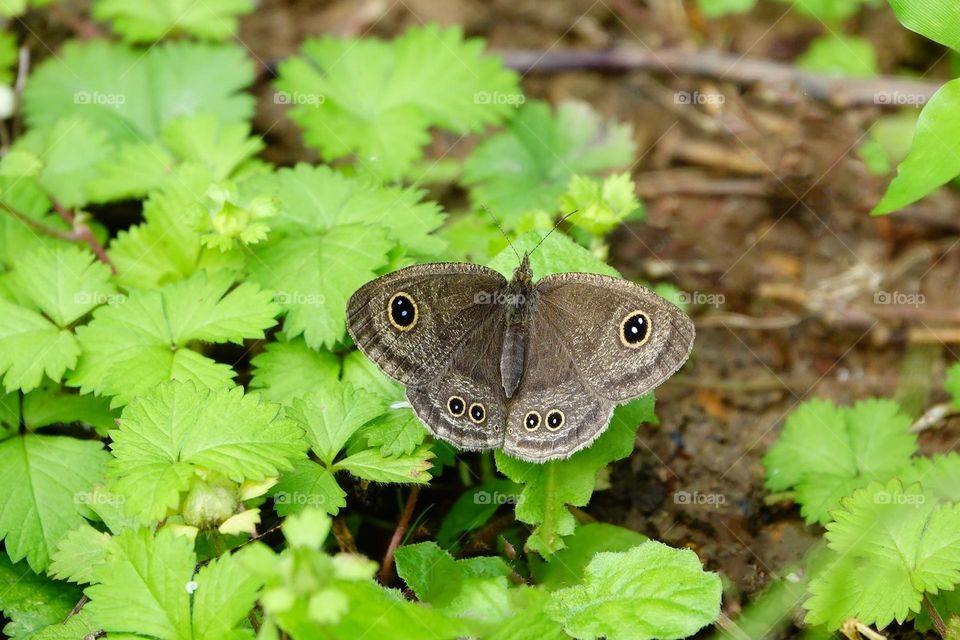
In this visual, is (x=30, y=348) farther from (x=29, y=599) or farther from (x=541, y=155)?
(x=541, y=155)

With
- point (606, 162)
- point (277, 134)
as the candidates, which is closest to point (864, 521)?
point (606, 162)

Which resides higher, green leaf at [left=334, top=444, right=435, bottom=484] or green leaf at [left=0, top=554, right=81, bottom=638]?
green leaf at [left=334, top=444, right=435, bottom=484]

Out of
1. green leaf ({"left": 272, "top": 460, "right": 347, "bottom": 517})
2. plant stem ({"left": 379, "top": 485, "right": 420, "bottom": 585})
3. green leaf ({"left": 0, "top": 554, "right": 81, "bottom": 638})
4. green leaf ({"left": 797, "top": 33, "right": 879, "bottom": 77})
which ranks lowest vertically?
green leaf ({"left": 0, "top": 554, "right": 81, "bottom": 638})

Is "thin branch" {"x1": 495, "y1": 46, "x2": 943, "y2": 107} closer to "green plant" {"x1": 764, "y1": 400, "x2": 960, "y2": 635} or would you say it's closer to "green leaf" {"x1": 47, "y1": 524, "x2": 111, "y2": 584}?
"green plant" {"x1": 764, "y1": 400, "x2": 960, "y2": 635}

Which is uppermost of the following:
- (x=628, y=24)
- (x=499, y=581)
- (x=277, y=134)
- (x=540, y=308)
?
(x=628, y=24)

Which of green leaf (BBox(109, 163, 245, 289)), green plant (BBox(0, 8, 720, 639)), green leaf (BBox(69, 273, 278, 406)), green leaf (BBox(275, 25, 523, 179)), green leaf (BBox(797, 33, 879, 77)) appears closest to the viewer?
green plant (BBox(0, 8, 720, 639))

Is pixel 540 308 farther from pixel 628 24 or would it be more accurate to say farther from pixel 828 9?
pixel 828 9

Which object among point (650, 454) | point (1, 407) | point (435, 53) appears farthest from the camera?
point (435, 53)

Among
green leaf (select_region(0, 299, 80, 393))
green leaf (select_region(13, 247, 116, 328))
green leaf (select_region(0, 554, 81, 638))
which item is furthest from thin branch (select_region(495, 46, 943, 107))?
green leaf (select_region(0, 554, 81, 638))
